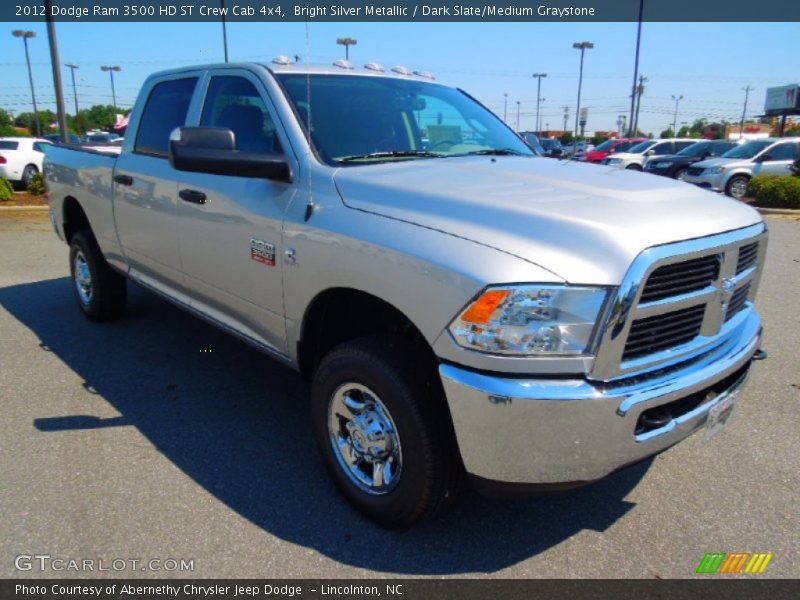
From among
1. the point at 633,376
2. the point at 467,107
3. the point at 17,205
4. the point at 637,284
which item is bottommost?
the point at 17,205

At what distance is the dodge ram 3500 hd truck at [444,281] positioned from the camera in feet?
6.95

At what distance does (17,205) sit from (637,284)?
47.1ft

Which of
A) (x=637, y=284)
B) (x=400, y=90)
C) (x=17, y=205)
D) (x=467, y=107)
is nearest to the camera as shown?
(x=637, y=284)

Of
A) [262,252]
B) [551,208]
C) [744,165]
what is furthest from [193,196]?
[744,165]

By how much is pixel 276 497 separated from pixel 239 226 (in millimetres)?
1367

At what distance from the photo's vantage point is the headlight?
2.09 metres

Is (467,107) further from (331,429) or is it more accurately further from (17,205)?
(17,205)

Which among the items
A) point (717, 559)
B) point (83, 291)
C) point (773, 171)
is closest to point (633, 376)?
point (717, 559)

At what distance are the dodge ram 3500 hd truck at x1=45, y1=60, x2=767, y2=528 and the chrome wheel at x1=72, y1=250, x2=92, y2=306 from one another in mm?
2091

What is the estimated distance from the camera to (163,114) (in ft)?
14.3

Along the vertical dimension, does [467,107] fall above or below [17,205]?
above

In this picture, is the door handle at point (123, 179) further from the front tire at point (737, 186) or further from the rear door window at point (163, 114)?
the front tire at point (737, 186)

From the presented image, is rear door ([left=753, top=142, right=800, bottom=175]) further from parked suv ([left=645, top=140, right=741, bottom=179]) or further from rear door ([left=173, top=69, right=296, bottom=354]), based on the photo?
rear door ([left=173, top=69, right=296, bottom=354])

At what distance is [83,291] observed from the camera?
573 cm
